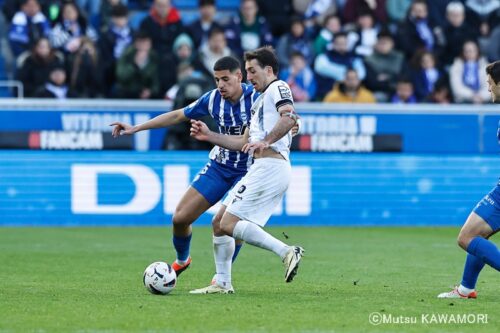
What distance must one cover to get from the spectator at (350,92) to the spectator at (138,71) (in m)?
3.08

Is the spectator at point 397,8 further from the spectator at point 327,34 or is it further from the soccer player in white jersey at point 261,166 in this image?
the soccer player in white jersey at point 261,166

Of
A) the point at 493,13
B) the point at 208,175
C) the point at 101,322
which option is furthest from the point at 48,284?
the point at 493,13

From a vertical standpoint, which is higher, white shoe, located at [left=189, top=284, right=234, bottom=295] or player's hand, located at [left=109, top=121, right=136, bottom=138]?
player's hand, located at [left=109, top=121, right=136, bottom=138]

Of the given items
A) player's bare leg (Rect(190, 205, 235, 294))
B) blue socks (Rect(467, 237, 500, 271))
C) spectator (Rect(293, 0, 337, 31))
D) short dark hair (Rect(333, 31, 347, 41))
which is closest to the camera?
blue socks (Rect(467, 237, 500, 271))

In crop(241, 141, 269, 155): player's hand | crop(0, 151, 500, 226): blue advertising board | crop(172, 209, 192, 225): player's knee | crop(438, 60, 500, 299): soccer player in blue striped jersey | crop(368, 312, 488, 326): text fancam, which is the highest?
crop(241, 141, 269, 155): player's hand

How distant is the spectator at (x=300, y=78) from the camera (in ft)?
67.3

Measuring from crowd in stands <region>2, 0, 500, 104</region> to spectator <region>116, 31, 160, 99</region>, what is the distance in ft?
0.06

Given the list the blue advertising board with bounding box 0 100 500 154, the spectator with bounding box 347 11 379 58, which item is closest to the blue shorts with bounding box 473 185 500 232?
the blue advertising board with bounding box 0 100 500 154

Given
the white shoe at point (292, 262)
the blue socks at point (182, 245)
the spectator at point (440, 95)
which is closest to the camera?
the white shoe at point (292, 262)

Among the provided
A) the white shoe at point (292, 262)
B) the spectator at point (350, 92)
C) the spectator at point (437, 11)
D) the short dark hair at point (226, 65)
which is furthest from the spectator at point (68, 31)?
the white shoe at point (292, 262)

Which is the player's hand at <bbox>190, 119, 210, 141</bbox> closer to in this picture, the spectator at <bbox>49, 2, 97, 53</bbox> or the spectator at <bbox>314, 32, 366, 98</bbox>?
the spectator at <bbox>49, 2, 97, 53</bbox>

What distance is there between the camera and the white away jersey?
9750 mm

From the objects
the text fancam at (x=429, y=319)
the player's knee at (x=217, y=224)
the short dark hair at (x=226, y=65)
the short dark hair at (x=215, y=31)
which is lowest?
the text fancam at (x=429, y=319)

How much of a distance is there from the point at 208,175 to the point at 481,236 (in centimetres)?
275
